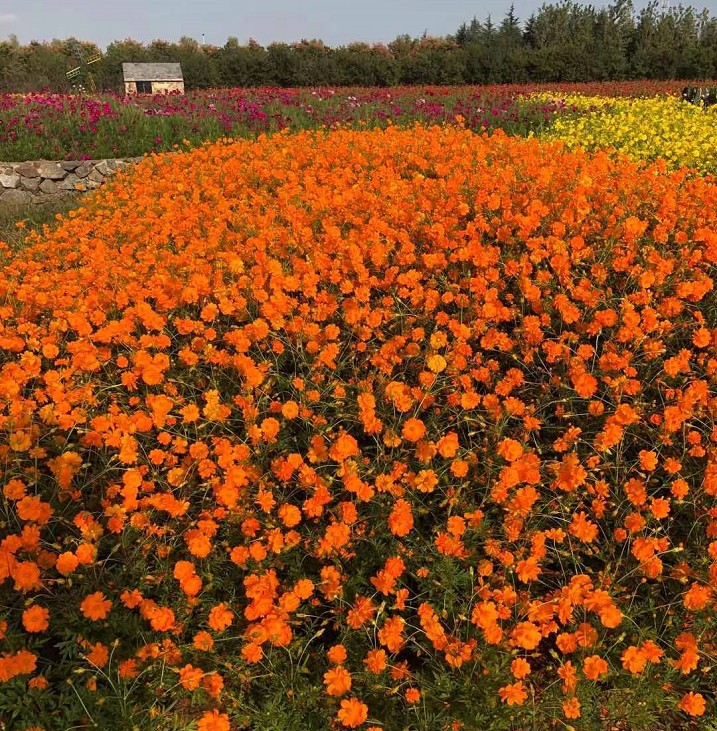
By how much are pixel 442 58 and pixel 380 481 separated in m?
28.1

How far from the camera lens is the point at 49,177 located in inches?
373

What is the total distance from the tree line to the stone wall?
2008 centimetres

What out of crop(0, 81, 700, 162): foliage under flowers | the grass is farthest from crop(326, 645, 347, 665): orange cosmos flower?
crop(0, 81, 700, 162): foliage under flowers

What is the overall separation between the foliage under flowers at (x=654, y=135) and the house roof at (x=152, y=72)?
75.2 ft

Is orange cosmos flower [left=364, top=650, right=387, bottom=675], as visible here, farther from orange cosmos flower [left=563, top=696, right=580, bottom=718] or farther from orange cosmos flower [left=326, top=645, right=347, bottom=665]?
orange cosmos flower [left=563, top=696, right=580, bottom=718]

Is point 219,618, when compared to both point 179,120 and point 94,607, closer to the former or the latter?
point 94,607

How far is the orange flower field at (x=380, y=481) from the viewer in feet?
6.17

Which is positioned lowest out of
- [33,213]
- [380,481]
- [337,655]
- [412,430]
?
[337,655]

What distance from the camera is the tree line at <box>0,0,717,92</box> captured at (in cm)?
2497

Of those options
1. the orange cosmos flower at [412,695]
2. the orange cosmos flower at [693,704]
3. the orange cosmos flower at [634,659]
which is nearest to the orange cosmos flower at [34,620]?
the orange cosmos flower at [412,695]

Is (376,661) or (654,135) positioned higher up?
(654,135)

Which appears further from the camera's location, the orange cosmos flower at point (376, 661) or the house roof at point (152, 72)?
the house roof at point (152, 72)

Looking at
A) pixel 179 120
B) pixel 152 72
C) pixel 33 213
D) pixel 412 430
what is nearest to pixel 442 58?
pixel 152 72

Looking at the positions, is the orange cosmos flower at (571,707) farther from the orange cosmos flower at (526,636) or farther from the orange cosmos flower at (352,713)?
the orange cosmos flower at (352,713)
